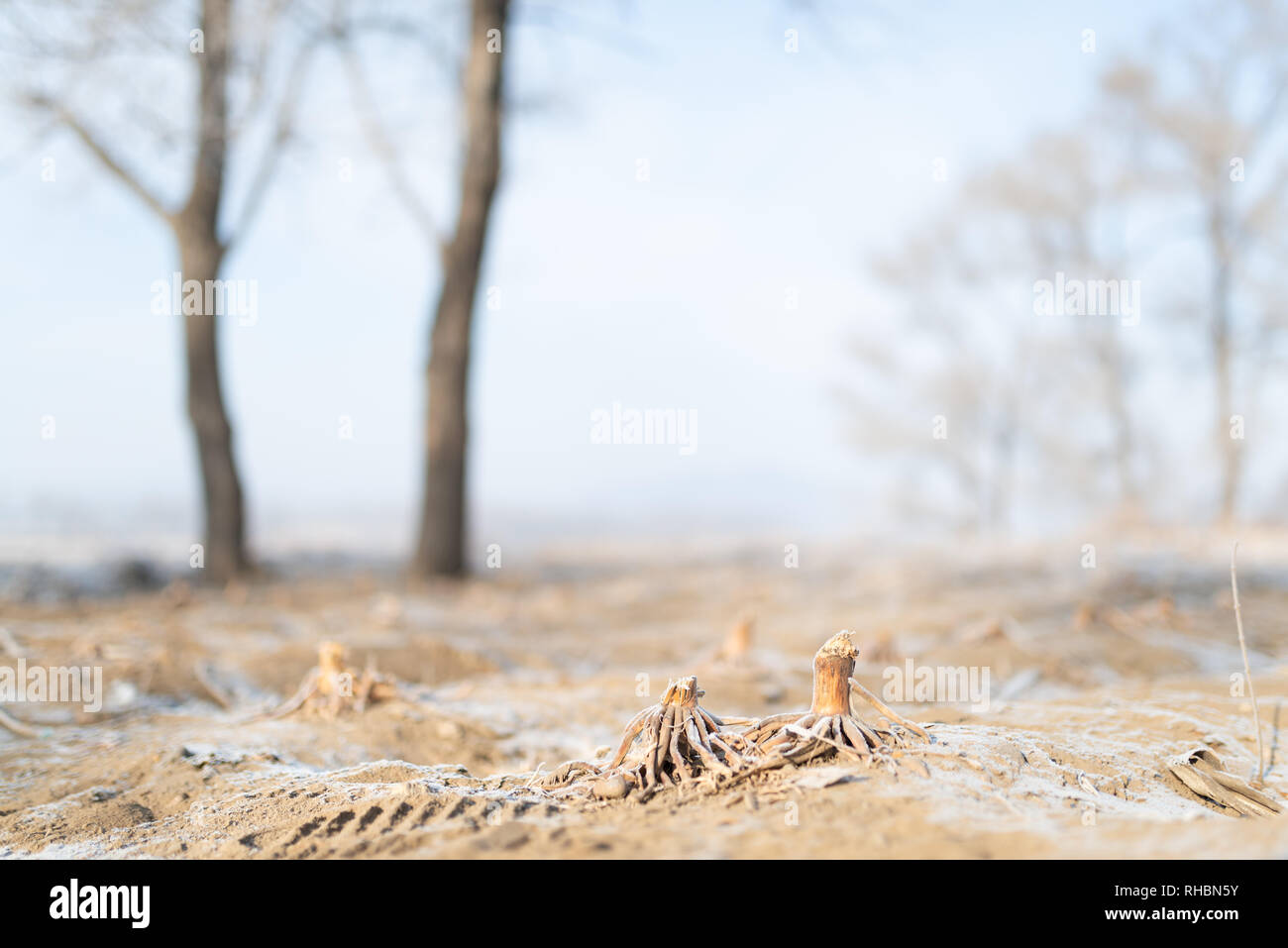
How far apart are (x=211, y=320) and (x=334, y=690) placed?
5.70 m

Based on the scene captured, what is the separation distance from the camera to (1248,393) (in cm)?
1274

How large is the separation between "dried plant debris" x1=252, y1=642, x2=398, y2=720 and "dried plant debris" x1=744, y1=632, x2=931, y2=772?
1576mm

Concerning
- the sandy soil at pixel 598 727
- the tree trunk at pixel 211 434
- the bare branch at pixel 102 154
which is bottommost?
the sandy soil at pixel 598 727

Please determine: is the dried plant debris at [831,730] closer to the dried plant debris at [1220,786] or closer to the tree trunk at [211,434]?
the dried plant debris at [1220,786]

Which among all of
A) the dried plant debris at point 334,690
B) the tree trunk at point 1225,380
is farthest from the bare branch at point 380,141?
the tree trunk at point 1225,380

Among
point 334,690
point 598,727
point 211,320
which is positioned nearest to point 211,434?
point 211,320

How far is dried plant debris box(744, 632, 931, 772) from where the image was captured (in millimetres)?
2098

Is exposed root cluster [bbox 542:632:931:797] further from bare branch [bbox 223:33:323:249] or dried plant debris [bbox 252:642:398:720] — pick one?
bare branch [bbox 223:33:323:249]

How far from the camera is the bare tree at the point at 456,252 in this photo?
27.2 ft

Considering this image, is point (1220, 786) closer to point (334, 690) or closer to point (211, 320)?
point (334, 690)

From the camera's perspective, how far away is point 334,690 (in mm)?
3252
